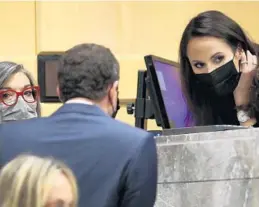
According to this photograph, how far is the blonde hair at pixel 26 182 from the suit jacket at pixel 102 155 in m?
0.38

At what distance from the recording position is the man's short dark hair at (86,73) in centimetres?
166

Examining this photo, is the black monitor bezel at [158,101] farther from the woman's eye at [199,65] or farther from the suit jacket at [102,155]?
the suit jacket at [102,155]

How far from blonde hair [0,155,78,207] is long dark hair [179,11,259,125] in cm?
81

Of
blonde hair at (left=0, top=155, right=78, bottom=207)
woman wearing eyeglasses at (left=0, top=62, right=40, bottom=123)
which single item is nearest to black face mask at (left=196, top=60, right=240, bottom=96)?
woman wearing eyeglasses at (left=0, top=62, right=40, bottom=123)

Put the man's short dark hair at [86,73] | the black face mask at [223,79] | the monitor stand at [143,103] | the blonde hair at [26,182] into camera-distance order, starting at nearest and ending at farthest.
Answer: the blonde hair at [26,182] → the man's short dark hair at [86,73] → the black face mask at [223,79] → the monitor stand at [143,103]

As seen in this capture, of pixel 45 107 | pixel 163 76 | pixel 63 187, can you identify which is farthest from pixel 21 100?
pixel 45 107

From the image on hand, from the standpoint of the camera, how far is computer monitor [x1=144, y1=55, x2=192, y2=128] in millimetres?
1809

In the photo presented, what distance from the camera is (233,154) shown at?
4.89 feet

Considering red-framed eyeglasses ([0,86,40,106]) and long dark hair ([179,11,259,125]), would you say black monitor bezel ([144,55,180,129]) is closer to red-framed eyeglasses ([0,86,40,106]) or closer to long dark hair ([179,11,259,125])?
long dark hair ([179,11,259,125])

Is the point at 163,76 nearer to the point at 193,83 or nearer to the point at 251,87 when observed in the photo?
the point at 193,83

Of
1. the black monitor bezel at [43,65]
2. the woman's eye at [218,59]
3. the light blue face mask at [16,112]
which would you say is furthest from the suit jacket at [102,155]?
the black monitor bezel at [43,65]

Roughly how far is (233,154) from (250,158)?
36 millimetres

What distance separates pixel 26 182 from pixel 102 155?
1.49ft

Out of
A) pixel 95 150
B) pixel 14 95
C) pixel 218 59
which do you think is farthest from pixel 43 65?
pixel 95 150
